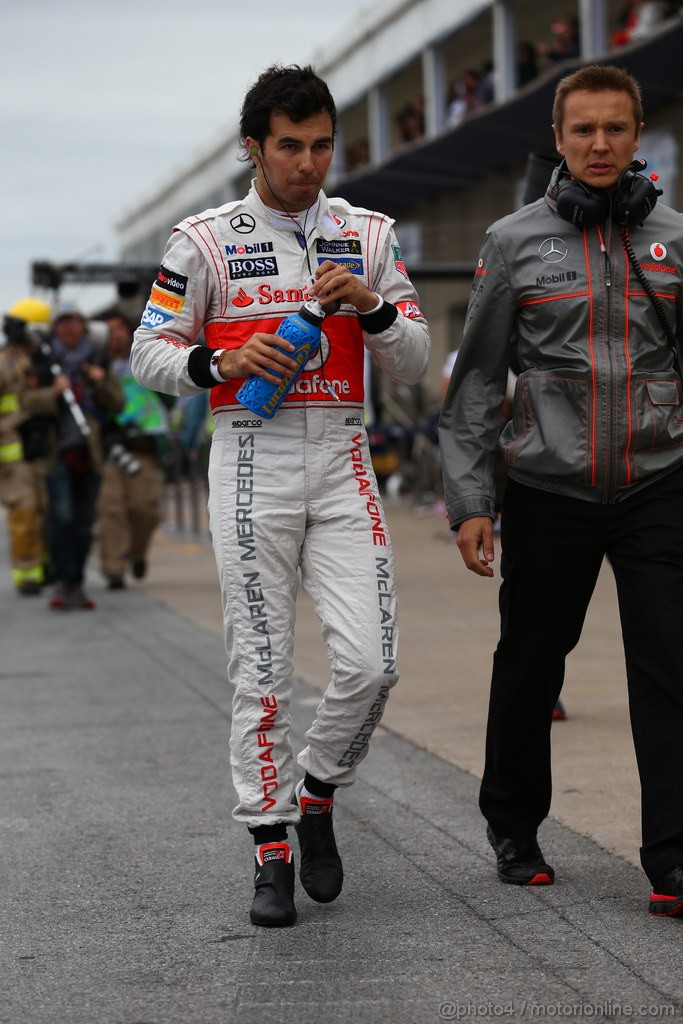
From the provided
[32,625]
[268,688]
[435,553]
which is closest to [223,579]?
[268,688]

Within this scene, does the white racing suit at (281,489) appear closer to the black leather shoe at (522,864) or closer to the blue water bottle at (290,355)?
the blue water bottle at (290,355)

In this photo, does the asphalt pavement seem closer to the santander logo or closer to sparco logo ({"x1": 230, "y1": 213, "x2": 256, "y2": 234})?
the santander logo

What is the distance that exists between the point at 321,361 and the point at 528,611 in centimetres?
85

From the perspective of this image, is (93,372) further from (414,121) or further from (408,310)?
(414,121)

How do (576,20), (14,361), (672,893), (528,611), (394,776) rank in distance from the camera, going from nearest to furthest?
(672,893) → (528,611) → (394,776) → (14,361) → (576,20)

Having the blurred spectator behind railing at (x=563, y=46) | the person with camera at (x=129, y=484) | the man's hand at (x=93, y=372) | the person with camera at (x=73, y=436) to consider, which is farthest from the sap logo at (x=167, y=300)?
the blurred spectator behind railing at (x=563, y=46)

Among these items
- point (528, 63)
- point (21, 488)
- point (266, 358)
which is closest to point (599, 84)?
point (266, 358)

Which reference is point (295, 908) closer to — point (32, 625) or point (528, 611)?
point (528, 611)

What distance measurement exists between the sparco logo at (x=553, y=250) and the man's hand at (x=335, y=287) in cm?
48

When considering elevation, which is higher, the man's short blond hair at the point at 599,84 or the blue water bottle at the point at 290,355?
the man's short blond hair at the point at 599,84

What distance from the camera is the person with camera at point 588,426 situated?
4.34m

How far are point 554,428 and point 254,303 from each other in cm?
84

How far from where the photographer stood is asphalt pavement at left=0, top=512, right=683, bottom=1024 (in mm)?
3691

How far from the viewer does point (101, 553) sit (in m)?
14.0
